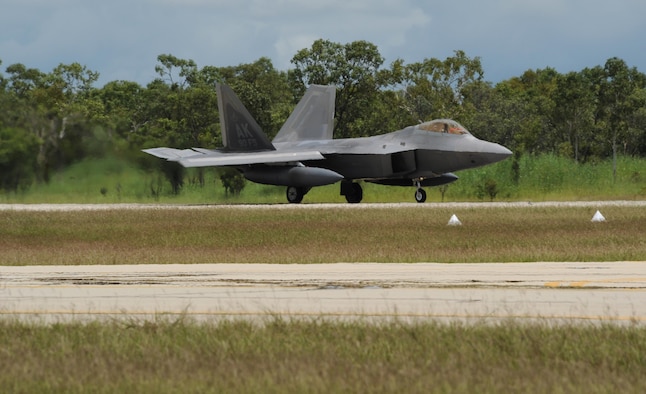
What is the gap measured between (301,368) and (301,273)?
725 centimetres

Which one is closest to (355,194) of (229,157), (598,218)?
(229,157)

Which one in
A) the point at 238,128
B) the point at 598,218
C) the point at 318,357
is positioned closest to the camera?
the point at 318,357

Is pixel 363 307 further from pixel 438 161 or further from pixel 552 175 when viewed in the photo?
pixel 552 175

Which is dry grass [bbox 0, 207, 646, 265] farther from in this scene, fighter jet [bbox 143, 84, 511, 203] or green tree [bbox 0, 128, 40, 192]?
fighter jet [bbox 143, 84, 511, 203]

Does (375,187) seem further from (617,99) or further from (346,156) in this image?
(617,99)

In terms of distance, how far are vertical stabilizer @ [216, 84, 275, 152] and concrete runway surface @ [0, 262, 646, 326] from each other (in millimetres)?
27631

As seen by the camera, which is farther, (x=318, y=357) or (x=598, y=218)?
(x=598, y=218)

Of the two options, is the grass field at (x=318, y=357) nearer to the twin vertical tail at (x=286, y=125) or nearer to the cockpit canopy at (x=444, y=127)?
the cockpit canopy at (x=444, y=127)

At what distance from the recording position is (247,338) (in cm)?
921

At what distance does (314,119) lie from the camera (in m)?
46.0

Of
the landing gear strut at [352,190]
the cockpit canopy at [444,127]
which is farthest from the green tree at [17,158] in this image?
the cockpit canopy at [444,127]

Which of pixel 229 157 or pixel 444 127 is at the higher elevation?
pixel 444 127

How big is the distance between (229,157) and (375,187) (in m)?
8.57

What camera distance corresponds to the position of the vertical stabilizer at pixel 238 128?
4400 cm
